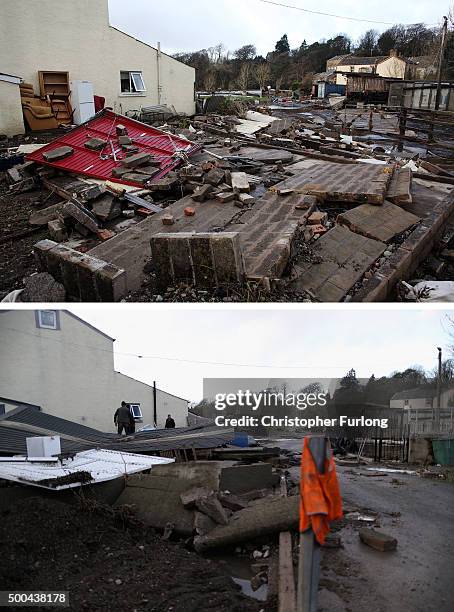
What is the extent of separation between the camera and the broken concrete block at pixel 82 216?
16.0 ft

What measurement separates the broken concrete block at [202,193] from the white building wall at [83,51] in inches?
410

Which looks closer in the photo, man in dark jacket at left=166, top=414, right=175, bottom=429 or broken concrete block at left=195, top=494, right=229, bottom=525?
broken concrete block at left=195, top=494, right=229, bottom=525

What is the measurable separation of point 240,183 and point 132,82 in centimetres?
1223

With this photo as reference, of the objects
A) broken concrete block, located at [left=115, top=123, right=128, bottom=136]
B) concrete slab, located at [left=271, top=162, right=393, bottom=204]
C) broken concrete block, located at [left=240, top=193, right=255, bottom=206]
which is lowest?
broken concrete block, located at [left=240, top=193, right=255, bottom=206]

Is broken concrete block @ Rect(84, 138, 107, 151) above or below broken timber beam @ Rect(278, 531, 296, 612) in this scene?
above

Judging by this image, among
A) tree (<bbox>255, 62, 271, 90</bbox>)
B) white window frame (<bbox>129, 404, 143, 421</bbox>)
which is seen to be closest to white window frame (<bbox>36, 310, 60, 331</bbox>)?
white window frame (<bbox>129, 404, 143, 421</bbox>)

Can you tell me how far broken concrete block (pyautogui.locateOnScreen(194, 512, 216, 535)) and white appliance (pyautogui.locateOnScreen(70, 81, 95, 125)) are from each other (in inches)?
476

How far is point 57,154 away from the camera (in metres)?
6.84

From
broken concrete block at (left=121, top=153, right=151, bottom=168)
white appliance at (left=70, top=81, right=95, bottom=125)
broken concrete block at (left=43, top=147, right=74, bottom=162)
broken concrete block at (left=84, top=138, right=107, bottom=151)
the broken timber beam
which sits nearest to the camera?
the broken timber beam

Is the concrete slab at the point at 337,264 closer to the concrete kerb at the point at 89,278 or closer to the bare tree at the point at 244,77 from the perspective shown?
the concrete kerb at the point at 89,278

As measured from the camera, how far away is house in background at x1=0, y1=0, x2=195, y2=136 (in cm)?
1330

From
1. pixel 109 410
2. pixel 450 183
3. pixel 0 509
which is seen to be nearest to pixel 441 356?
pixel 109 410

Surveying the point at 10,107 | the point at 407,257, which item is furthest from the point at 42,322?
the point at 10,107

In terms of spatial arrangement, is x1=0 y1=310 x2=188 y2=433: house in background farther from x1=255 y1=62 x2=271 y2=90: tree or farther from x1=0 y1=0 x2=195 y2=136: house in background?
x1=255 y1=62 x2=271 y2=90: tree
